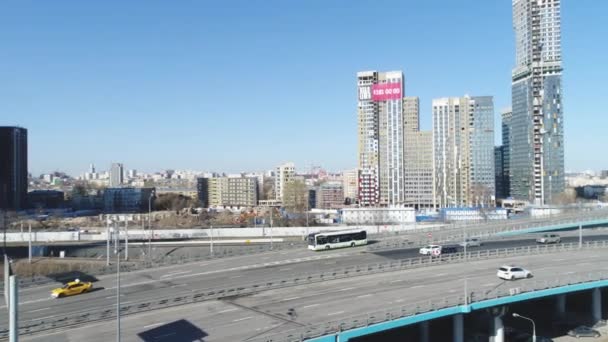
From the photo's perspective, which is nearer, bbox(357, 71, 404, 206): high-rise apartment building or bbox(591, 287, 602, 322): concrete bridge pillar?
bbox(591, 287, 602, 322): concrete bridge pillar

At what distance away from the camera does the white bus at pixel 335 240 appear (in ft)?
156

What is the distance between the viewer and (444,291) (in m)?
29.3

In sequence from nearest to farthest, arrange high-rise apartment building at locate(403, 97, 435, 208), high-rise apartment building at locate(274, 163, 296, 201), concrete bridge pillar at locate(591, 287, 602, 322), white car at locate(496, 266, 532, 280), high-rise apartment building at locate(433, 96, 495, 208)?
1. white car at locate(496, 266, 532, 280)
2. concrete bridge pillar at locate(591, 287, 602, 322)
3. high-rise apartment building at locate(433, 96, 495, 208)
4. high-rise apartment building at locate(403, 97, 435, 208)
5. high-rise apartment building at locate(274, 163, 296, 201)

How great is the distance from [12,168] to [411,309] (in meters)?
161

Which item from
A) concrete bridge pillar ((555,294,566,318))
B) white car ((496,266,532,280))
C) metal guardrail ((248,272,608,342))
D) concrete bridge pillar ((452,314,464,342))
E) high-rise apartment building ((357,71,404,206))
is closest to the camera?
metal guardrail ((248,272,608,342))

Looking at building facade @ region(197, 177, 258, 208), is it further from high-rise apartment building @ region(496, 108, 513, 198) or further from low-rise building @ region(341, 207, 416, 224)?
high-rise apartment building @ region(496, 108, 513, 198)

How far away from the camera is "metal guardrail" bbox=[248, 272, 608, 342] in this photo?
20553mm

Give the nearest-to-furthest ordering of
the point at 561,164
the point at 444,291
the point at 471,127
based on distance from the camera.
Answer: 1. the point at 444,291
2. the point at 561,164
3. the point at 471,127

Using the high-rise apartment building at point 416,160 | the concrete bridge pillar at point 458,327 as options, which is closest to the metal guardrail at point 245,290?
the concrete bridge pillar at point 458,327

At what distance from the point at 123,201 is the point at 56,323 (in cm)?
16387

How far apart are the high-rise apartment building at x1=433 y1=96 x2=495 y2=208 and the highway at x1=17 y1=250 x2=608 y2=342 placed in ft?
336

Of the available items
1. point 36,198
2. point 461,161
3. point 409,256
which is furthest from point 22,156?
point 409,256

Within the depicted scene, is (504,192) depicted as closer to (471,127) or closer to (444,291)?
(471,127)

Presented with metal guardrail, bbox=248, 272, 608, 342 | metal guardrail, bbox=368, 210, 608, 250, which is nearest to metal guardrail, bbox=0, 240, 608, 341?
metal guardrail, bbox=248, 272, 608, 342
